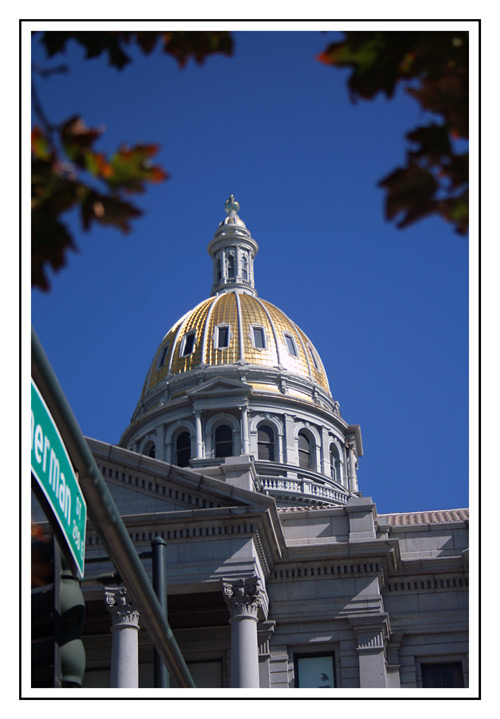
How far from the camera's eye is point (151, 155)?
14.7 ft

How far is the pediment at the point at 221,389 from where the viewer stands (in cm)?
6650

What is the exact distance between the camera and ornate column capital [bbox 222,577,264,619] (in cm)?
3011

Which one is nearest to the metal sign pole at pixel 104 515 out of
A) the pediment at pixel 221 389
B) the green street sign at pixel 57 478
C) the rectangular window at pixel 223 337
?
the green street sign at pixel 57 478

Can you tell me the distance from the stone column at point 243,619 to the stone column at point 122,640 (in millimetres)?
2607

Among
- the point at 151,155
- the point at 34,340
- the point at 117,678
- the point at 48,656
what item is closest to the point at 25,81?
the point at 34,340

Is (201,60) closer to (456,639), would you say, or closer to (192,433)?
(456,639)

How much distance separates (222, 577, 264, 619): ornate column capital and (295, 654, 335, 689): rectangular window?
345 centimetres

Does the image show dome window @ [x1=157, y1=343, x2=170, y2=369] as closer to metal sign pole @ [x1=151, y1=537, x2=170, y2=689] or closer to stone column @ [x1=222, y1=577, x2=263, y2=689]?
stone column @ [x1=222, y1=577, x2=263, y2=689]

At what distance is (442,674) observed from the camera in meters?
33.1

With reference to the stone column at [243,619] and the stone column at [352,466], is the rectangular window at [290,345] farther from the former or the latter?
the stone column at [243,619]

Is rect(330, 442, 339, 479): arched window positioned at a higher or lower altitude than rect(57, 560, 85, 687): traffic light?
higher

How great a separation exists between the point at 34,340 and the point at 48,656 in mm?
2266

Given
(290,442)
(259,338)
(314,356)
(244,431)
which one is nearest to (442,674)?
(244,431)

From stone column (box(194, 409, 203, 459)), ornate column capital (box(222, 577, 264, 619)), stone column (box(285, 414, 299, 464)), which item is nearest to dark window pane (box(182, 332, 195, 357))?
stone column (box(194, 409, 203, 459))
